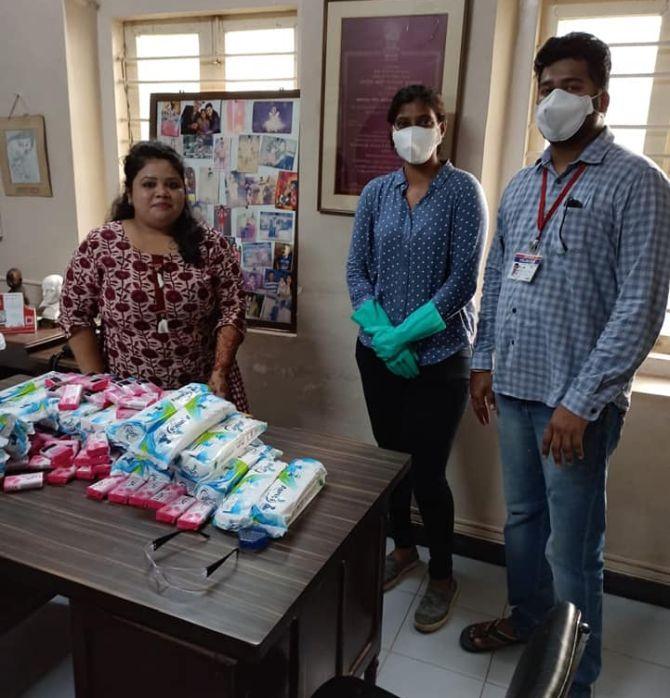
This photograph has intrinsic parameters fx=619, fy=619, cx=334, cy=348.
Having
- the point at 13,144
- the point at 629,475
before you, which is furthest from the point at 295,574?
the point at 13,144

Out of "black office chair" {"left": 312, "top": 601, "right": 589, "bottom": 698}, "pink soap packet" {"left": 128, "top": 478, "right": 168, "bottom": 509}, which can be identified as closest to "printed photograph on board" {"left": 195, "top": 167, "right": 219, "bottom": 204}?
"pink soap packet" {"left": 128, "top": 478, "right": 168, "bottom": 509}

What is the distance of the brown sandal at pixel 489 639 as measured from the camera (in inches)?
73.1

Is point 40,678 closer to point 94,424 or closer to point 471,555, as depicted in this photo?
point 94,424

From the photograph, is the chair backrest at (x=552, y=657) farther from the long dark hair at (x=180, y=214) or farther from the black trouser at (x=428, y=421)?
the long dark hair at (x=180, y=214)

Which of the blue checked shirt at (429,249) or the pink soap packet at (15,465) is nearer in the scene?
the pink soap packet at (15,465)

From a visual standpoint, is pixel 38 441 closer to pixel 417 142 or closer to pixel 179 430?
pixel 179 430

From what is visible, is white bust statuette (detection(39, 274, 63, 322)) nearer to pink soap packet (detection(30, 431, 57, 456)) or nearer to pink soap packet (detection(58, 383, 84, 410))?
pink soap packet (detection(58, 383, 84, 410))

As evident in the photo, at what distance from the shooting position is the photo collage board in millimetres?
2326

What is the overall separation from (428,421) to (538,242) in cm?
68

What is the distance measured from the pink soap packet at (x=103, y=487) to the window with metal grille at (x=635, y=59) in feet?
5.90

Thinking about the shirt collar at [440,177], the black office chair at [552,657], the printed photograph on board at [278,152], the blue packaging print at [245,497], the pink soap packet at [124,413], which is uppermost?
the printed photograph on board at [278,152]

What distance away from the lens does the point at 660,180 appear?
4.25 ft

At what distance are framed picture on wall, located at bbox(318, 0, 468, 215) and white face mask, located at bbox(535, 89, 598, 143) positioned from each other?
0.65 m

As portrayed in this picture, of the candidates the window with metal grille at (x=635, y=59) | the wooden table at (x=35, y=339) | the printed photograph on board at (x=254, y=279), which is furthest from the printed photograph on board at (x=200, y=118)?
the window with metal grille at (x=635, y=59)
